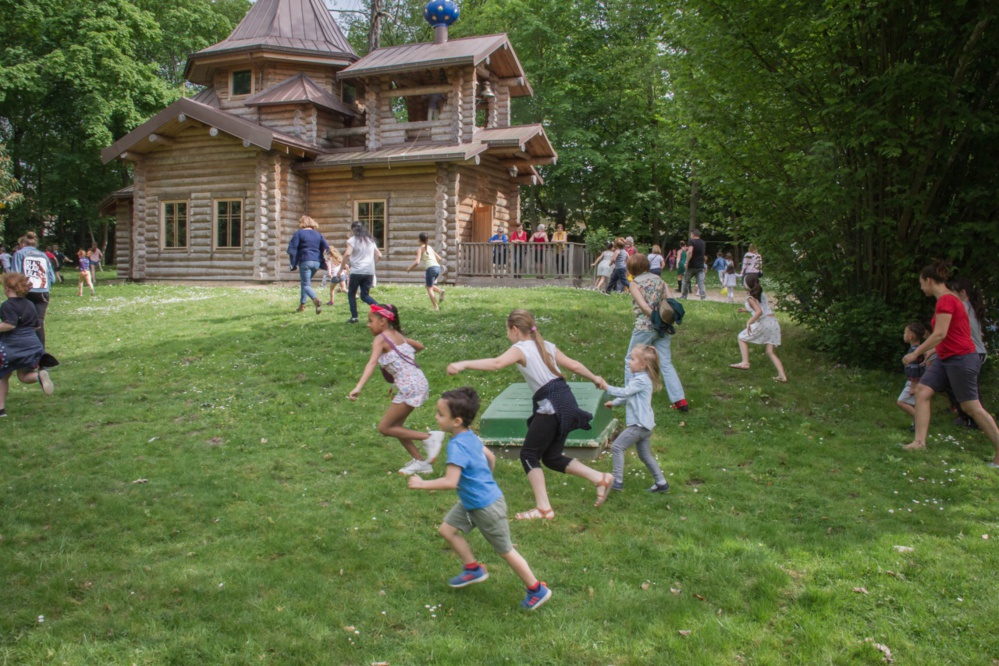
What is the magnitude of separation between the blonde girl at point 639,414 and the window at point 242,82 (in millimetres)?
24999

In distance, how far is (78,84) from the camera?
108 ft

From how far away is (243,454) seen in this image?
820 centimetres

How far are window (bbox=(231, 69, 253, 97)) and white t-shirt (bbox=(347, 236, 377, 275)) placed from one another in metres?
17.3

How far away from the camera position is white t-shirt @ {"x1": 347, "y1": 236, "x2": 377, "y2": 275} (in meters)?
13.4

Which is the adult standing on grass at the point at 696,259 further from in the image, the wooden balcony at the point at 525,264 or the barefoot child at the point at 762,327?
the barefoot child at the point at 762,327

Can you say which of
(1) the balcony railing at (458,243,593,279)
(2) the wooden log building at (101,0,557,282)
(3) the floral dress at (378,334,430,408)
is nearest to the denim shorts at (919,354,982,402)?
(3) the floral dress at (378,334,430,408)

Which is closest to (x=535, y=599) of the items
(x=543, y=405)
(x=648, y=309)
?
(x=543, y=405)

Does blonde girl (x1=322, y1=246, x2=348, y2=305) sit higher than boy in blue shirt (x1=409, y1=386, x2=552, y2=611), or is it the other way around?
blonde girl (x1=322, y1=246, x2=348, y2=305)

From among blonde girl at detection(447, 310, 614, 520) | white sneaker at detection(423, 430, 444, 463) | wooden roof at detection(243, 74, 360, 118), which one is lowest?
white sneaker at detection(423, 430, 444, 463)

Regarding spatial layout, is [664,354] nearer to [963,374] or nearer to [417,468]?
[963,374]

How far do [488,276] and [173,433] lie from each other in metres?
14.7

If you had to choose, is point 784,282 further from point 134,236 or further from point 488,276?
point 134,236

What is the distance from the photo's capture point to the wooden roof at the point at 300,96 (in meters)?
25.3

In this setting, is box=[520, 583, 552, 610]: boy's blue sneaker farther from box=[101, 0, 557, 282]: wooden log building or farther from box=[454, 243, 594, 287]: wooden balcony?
box=[101, 0, 557, 282]: wooden log building
